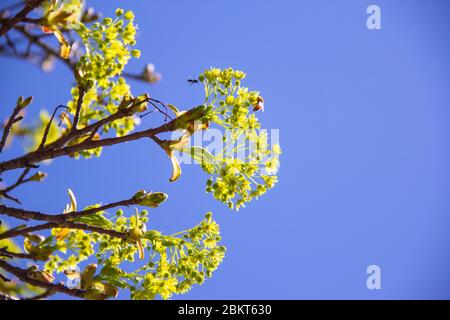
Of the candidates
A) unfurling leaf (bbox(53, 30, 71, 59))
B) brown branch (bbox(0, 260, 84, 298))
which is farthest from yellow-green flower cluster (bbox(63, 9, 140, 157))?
brown branch (bbox(0, 260, 84, 298))

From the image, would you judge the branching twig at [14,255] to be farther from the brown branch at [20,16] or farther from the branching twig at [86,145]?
the brown branch at [20,16]

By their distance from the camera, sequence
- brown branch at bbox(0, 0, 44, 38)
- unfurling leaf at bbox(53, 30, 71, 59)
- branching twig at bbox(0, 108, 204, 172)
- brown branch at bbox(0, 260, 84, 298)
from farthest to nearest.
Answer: unfurling leaf at bbox(53, 30, 71, 59), brown branch at bbox(0, 0, 44, 38), branching twig at bbox(0, 108, 204, 172), brown branch at bbox(0, 260, 84, 298)

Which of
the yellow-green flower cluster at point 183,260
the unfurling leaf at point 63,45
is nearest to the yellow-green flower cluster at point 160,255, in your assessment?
the yellow-green flower cluster at point 183,260

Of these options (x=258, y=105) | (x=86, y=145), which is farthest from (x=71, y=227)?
(x=258, y=105)

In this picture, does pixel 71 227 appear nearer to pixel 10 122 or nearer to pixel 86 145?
pixel 86 145

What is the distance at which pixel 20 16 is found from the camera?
2910 millimetres

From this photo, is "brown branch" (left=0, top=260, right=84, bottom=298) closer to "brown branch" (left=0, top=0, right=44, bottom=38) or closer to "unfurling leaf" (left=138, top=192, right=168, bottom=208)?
"unfurling leaf" (left=138, top=192, right=168, bottom=208)

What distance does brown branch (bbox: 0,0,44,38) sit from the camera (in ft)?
9.46

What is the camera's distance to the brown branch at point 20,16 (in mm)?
2885

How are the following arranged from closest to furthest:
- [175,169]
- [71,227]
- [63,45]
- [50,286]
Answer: [50,286]
[71,227]
[175,169]
[63,45]

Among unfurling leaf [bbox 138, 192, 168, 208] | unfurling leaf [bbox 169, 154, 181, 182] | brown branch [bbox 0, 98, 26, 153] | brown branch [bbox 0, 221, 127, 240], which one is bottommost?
brown branch [bbox 0, 221, 127, 240]

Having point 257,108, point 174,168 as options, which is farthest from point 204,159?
point 257,108
